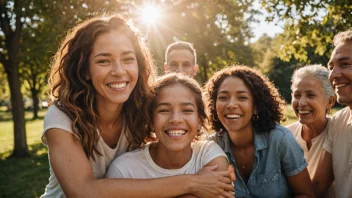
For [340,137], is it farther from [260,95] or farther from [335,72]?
[260,95]

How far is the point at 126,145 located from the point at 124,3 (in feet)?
22.5

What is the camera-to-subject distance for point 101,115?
3.45 metres

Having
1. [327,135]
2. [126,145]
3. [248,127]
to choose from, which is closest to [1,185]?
[126,145]

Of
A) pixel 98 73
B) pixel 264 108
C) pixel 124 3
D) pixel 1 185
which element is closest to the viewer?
pixel 98 73

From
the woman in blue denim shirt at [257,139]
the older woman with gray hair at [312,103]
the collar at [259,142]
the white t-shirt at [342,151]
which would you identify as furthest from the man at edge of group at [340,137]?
the collar at [259,142]

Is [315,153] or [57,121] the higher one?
[57,121]

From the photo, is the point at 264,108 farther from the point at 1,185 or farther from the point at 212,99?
the point at 1,185

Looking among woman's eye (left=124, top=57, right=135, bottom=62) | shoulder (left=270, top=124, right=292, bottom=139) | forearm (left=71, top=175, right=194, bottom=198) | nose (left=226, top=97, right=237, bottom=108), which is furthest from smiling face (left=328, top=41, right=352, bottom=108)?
woman's eye (left=124, top=57, right=135, bottom=62)

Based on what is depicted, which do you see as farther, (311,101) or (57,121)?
(311,101)

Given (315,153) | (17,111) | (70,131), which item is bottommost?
(17,111)

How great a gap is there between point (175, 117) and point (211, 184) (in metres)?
0.70

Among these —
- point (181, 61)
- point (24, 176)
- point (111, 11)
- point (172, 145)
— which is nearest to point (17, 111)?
point (24, 176)

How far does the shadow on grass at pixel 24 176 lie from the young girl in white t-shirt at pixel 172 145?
5.30 meters

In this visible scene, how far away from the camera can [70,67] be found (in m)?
3.30
